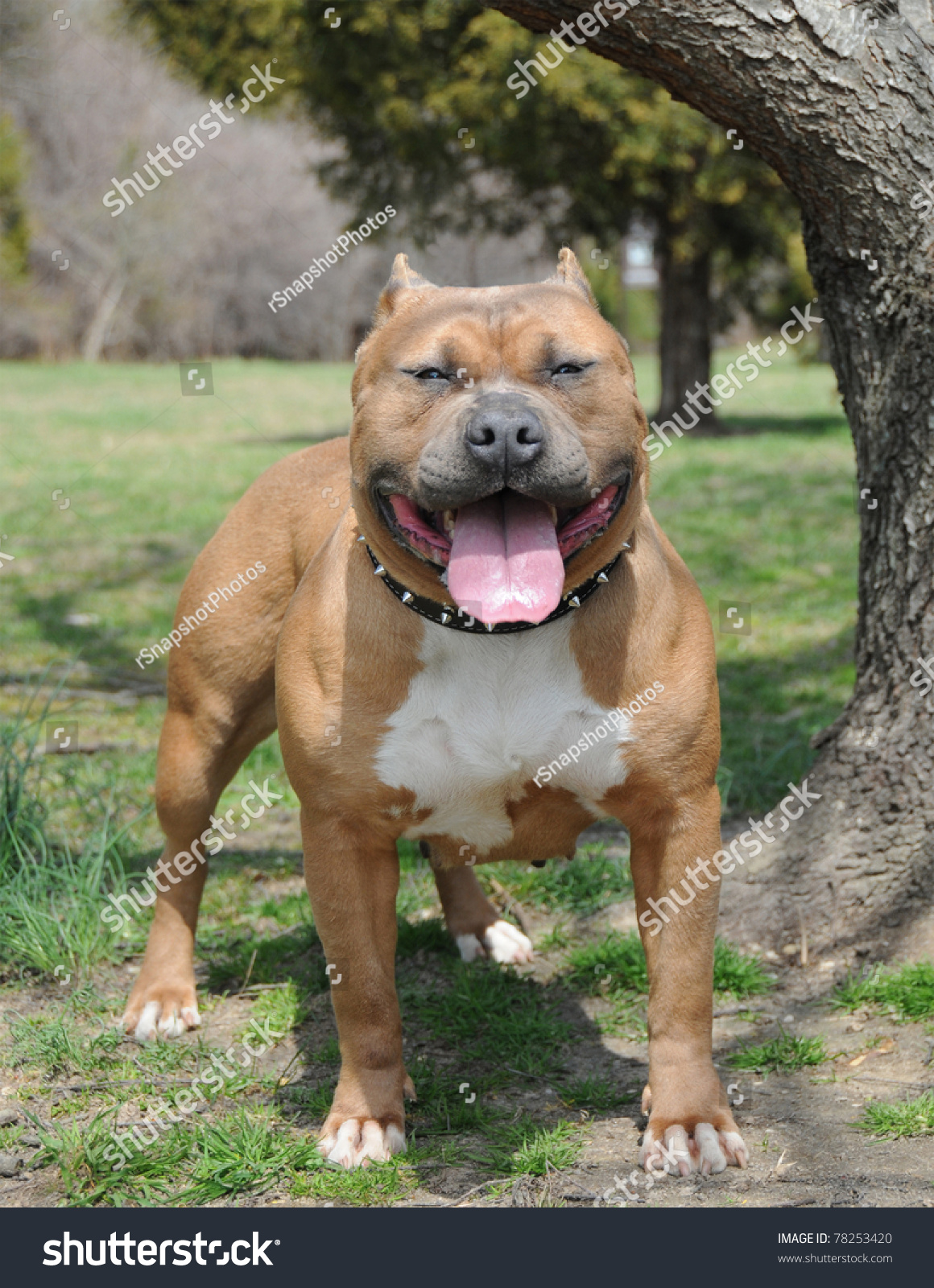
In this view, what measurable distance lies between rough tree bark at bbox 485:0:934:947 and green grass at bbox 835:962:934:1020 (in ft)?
0.52

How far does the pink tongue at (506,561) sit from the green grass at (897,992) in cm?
162

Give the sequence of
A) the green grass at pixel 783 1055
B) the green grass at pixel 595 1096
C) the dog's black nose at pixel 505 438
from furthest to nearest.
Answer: the green grass at pixel 783 1055
the green grass at pixel 595 1096
the dog's black nose at pixel 505 438

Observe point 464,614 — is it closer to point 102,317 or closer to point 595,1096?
point 595,1096

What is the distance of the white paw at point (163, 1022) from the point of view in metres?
3.39

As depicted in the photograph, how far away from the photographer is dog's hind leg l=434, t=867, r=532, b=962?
12.4 ft

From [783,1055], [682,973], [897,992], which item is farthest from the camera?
[897,992]

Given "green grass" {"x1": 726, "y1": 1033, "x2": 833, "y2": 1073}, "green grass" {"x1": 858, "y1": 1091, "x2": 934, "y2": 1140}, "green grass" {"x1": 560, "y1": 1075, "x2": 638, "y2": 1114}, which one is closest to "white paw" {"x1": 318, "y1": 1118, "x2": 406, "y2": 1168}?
"green grass" {"x1": 560, "y1": 1075, "x2": 638, "y2": 1114}

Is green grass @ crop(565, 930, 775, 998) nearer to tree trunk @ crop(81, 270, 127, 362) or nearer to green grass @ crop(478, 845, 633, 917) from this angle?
green grass @ crop(478, 845, 633, 917)

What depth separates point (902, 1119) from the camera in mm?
2783

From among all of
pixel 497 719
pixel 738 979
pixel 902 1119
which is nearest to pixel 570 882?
pixel 738 979

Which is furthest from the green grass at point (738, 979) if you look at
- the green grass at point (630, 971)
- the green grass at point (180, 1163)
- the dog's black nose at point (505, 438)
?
the dog's black nose at point (505, 438)

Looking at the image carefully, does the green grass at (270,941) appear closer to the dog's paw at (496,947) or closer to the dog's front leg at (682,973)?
the dog's paw at (496,947)

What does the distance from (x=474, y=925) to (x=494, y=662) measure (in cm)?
140
